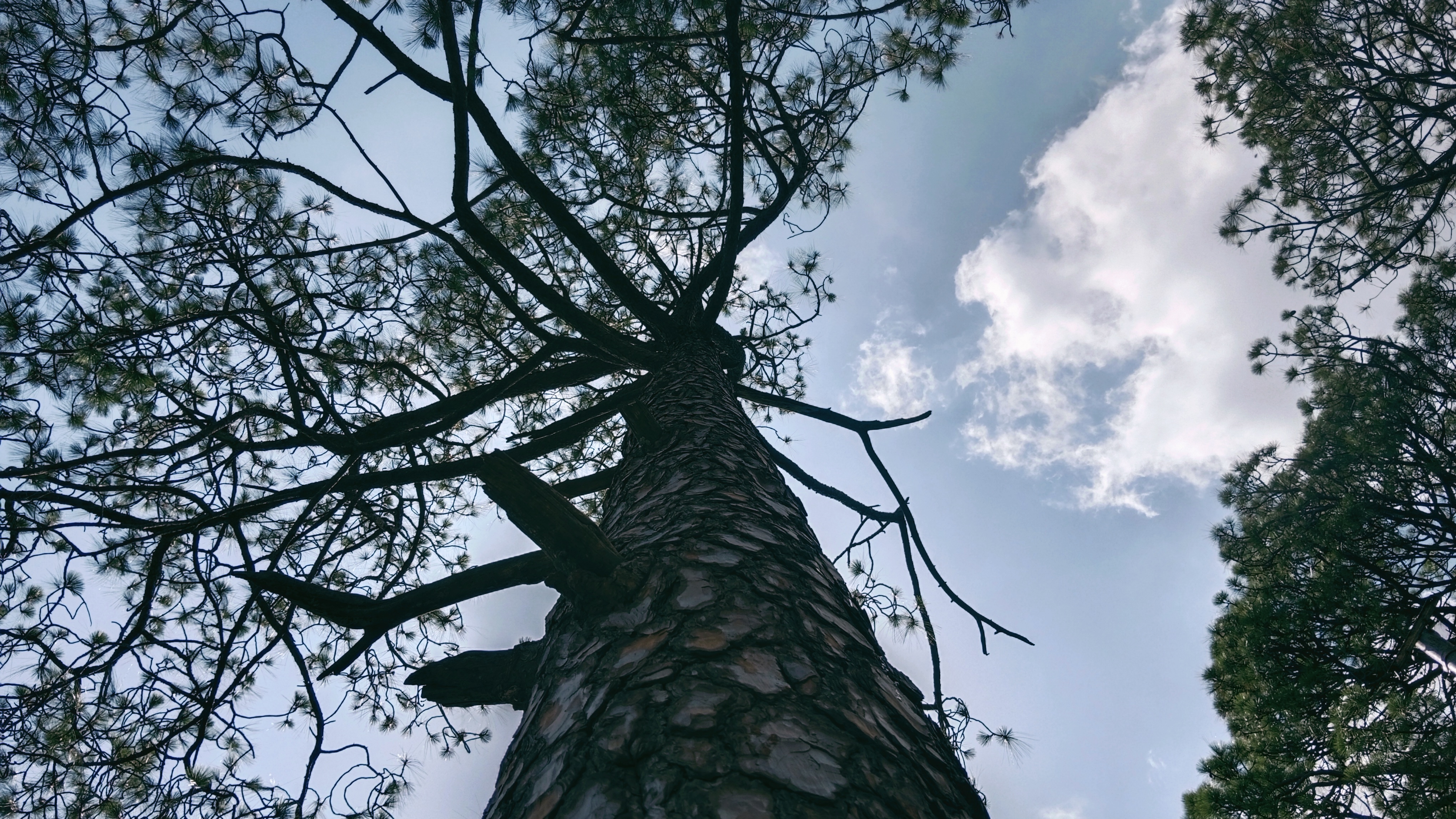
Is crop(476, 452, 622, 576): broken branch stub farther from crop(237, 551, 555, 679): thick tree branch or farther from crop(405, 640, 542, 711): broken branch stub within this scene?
crop(405, 640, 542, 711): broken branch stub

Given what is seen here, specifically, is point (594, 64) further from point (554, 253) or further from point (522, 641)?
point (522, 641)

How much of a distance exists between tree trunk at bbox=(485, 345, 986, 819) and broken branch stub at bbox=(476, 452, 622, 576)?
148 millimetres

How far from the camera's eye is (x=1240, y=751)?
19.4 ft

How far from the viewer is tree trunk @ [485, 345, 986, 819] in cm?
87

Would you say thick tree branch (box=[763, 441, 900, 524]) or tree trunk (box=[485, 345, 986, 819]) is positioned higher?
thick tree branch (box=[763, 441, 900, 524])

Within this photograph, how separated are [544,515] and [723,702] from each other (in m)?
0.52

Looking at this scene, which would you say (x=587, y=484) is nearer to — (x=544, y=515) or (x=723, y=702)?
(x=544, y=515)

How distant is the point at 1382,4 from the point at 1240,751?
7533mm

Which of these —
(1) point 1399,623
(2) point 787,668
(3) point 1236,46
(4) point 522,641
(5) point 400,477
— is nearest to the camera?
(2) point 787,668

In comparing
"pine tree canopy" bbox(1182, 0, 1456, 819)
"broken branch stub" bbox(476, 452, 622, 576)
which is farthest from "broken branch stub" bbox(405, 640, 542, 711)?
"pine tree canopy" bbox(1182, 0, 1456, 819)

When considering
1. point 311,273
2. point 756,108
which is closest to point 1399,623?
point 756,108

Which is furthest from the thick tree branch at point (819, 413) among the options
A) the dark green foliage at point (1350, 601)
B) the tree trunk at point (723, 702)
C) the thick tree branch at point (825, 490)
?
the dark green foliage at point (1350, 601)

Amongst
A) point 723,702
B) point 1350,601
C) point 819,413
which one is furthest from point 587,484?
point 1350,601

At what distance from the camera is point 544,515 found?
130 centimetres
